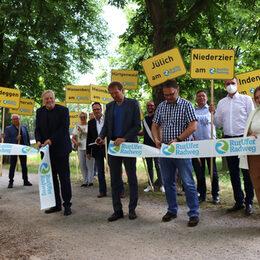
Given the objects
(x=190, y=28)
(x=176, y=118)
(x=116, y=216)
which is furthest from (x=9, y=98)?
(x=176, y=118)

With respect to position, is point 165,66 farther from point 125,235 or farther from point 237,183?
point 125,235

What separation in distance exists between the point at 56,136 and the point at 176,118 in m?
2.28

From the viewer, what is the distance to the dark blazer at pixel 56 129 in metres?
5.67

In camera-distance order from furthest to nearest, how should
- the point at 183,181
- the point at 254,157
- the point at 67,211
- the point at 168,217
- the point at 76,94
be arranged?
the point at 76,94, the point at 67,211, the point at 168,217, the point at 183,181, the point at 254,157

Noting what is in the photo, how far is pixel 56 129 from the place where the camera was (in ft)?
18.7

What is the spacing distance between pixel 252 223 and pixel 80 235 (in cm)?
263

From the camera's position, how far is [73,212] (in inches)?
228

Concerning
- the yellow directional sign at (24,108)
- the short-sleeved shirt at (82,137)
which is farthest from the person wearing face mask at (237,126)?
the yellow directional sign at (24,108)

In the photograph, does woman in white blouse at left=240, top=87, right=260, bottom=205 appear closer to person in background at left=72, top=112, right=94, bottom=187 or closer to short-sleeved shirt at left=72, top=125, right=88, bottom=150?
person in background at left=72, top=112, right=94, bottom=187

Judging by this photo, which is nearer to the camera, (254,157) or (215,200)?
(254,157)

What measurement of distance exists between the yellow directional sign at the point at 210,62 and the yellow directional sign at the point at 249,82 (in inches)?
52.2

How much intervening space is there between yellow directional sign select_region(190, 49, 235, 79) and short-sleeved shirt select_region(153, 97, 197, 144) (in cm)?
171

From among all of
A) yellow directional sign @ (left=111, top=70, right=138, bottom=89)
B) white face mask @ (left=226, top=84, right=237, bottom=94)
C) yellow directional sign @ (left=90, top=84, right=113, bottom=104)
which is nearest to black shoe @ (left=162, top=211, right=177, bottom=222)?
white face mask @ (left=226, top=84, right=237, bottom=94)

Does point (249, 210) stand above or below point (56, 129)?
below
